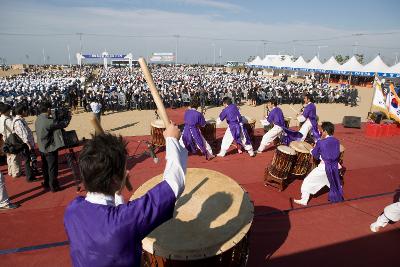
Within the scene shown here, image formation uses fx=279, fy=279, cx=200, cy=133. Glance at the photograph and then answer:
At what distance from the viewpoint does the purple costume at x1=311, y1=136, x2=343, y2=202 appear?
4.81 meters

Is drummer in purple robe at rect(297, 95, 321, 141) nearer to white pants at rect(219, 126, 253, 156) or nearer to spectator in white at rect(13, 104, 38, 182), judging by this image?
white pants at rect(219, 126, 253, 156)

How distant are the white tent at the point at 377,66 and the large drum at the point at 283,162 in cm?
2751

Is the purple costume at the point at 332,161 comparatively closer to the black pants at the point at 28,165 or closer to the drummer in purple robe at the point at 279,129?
the drummer in purple robe at the point at 279,129

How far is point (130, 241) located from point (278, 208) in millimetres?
3899

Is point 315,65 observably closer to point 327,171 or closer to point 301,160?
point 301,160

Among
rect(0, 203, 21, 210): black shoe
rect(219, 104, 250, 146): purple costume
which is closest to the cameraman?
rect(0, 203, 21, 210): black shoe

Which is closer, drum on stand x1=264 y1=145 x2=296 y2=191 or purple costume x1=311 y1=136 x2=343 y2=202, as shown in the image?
purple costume x1=311 y1=136 x2=343 y2=202

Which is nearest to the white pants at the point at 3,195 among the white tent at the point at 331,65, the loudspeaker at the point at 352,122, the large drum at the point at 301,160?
the large drum at the point at 301,160

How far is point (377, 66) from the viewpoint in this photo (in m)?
27.8

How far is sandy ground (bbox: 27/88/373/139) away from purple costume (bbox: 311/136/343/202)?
23.6ft

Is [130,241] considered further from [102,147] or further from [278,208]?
[278,208]

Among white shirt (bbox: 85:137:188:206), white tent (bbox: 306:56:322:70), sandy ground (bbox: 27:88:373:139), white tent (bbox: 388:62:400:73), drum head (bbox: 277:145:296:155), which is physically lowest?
sandy ground (bbox: 27:88:373:139)

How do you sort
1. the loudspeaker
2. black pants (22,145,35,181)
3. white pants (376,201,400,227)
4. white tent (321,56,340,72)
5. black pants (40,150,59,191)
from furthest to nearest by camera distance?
white tent (321,56,340,72) → the loudspeaker → black pants (22,145,35,181) → black pants (40,150,59,191) → white pants (376,201,400,227)

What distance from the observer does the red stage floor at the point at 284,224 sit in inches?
138
